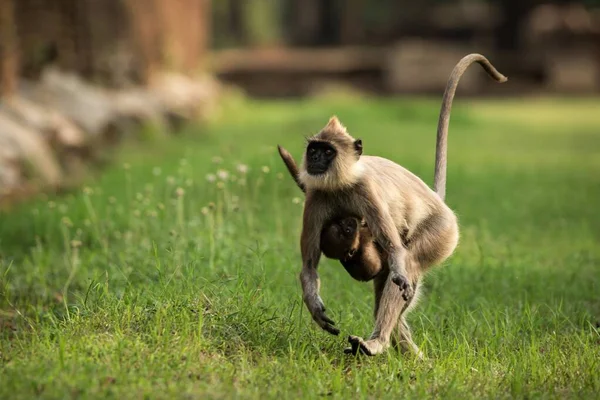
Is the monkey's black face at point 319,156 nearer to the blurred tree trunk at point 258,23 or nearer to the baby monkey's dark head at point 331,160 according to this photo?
the baby monkey's dark head at point 331,160

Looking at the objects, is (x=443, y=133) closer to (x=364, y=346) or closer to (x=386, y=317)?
(x=386, y=317)

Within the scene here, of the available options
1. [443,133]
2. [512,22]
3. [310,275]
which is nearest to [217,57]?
[512,22]

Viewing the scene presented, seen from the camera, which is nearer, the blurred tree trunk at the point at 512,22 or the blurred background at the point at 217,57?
the blurred background at the point at 217,57

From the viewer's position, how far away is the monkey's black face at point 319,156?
5.06 metres

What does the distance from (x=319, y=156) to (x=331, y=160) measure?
71mm

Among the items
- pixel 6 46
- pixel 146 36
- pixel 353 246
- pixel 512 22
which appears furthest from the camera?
pixel 512 22

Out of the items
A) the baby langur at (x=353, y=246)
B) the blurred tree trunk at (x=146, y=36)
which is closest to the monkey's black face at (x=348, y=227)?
the baby langur at (x=353, y=246)

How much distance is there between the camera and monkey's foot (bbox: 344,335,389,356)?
496 centimetres

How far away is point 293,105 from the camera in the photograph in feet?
82.1

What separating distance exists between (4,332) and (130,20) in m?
11.2

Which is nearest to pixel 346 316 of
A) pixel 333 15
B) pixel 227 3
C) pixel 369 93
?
pixel 369 93

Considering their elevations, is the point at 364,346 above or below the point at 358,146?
below

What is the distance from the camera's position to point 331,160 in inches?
199

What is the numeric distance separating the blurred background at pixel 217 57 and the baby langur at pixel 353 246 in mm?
5131
